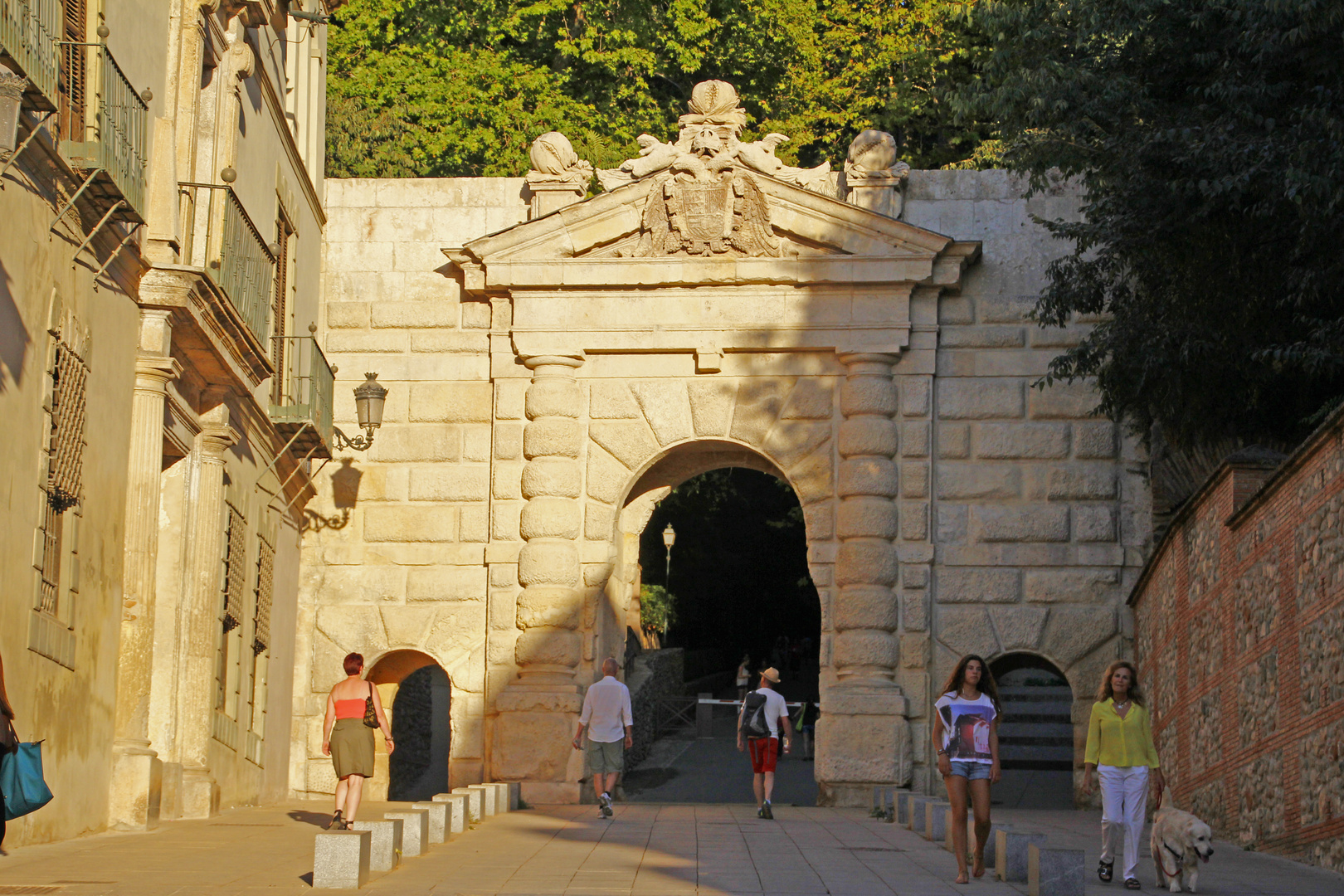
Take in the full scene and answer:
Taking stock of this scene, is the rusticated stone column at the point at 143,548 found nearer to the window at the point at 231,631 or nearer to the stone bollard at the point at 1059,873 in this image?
the window at the point at 231,631

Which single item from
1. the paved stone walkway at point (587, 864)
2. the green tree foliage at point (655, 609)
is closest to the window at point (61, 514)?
the paved stone walkway at point (587, 864)

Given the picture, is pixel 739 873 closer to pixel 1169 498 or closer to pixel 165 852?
pixel 165 852

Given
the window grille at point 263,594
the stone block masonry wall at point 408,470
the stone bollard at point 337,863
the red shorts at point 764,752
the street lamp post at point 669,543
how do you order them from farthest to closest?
the street lamp post at point 669,543 → the stone block masonry wall at point 408,470 → the window grille at point 263,594 → the red shorts at point 764,752 → the stone bollard at point 337,863

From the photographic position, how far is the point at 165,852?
37.0ft

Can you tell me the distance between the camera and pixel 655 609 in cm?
3397

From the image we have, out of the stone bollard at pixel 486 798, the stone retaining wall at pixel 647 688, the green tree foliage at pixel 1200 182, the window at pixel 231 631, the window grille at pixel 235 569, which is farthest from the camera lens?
the stone retaining wall at pixel 647 688

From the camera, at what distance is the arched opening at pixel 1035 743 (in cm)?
2038

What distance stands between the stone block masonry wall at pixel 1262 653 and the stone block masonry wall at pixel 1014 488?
2.27 m

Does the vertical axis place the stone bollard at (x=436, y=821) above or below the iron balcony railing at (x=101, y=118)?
below

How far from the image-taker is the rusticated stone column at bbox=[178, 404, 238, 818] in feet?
48.4

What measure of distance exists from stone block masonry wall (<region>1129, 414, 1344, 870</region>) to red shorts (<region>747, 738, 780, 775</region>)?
360cm

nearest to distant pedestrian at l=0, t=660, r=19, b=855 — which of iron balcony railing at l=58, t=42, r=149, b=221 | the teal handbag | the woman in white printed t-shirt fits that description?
the teal handbag

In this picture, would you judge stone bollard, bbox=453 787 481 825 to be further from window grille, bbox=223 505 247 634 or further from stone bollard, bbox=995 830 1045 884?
stone bollard, bbox=995 830 1045 884

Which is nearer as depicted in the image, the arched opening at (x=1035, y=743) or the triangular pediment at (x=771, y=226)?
the triangular pediment at (x=771, y=226)
